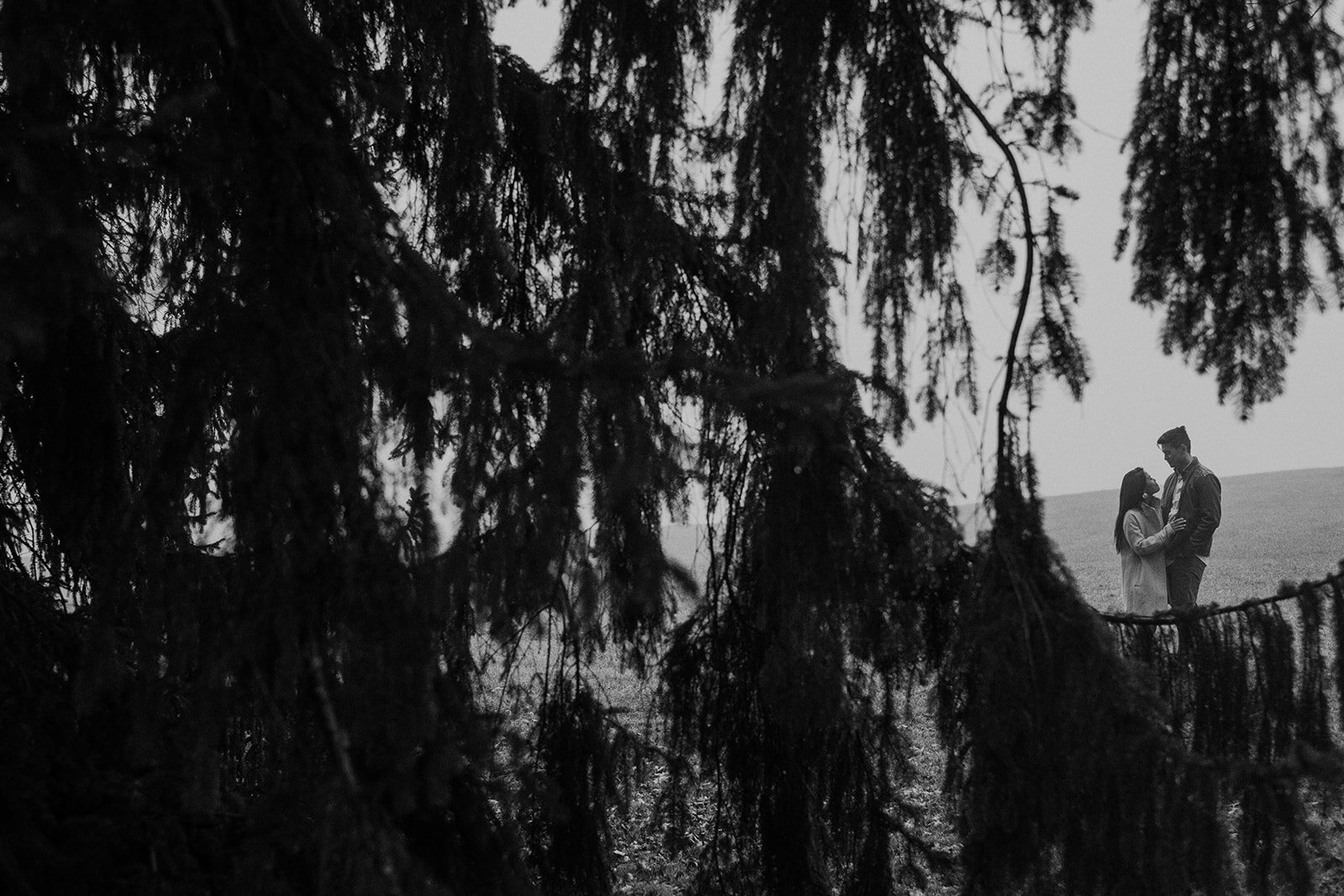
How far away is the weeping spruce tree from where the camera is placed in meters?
1.75

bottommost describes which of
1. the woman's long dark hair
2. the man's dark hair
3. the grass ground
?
the grass ground

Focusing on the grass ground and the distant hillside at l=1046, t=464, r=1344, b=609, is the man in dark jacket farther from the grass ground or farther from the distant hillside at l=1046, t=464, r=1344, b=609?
the distant hillside at l=1046, t=464, r=1344, b=609

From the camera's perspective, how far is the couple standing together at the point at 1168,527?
20.0 feet

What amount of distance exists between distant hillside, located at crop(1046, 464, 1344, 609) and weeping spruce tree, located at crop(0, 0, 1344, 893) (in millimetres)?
5916

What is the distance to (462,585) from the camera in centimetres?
202

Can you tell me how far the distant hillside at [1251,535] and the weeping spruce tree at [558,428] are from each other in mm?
5916

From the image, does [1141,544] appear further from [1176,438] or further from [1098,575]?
[1098,575]

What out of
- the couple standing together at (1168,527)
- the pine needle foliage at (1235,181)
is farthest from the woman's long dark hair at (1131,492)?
the pine needle foliage at (1235,181)

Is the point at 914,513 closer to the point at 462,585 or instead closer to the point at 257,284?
the point at 462,585

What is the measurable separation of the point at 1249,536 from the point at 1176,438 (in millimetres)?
11162

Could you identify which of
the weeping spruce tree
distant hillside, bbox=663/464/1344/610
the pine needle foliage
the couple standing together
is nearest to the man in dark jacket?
the couple standing together

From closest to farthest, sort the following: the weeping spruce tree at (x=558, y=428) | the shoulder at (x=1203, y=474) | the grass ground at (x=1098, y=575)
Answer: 1. the weeping spruce tree at (x=558, y=428)
2. the grass ground at (x=1098, y=575)
3. the shoulder at (x=1203, y=474)

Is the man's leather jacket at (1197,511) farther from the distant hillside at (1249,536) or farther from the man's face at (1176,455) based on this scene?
the distant hillside at (1249,536)

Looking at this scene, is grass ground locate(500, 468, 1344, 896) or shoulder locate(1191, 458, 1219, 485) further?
shoulder locate(1191, 458, 1219, 485)
